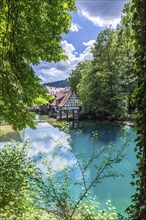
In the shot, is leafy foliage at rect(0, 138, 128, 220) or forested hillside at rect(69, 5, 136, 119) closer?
leafy foliage at rect(0, 138, 128, 220)

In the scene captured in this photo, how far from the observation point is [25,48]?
3.62 m

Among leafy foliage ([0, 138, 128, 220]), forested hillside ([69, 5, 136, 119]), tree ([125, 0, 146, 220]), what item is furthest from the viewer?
forested hillside ([69, 5, 136, 119])

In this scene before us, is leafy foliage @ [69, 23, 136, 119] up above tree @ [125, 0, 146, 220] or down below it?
above

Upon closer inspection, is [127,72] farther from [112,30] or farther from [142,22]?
[142,22]

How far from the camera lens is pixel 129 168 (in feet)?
35.5

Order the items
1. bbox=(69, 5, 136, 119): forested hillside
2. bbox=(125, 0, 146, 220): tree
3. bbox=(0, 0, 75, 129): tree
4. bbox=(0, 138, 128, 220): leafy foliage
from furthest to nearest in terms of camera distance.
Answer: bbox=(69, 5, 136, 119): forested hillside, bbox=(0, 138, 128, 220): leafy foliage, bbox=(0, 0, 75, 129): tree, bbox=(125, 0, 146, 220): tree

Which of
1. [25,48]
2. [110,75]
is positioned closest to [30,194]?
[25,48]

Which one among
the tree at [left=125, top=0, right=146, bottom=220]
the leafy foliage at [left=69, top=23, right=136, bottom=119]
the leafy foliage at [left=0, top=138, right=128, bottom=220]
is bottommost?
the leafy foliage at [left=0, top=138, right=128, bottom=220]

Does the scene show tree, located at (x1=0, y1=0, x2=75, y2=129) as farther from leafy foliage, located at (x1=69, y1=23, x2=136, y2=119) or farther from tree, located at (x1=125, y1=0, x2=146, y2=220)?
leafy foliage, located at (x1=69, y1=23, x2=136, y2=119)

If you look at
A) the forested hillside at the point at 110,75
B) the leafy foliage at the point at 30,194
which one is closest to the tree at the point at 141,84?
the leafy foliage at the point at 30,194

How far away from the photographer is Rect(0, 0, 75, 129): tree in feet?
11.3

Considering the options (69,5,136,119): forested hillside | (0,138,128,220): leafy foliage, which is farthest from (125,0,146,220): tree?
(69,5,136,119): forested hillside

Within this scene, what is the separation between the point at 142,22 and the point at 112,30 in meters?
27.9

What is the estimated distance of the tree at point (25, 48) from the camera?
3.46 m
